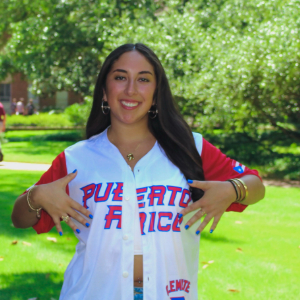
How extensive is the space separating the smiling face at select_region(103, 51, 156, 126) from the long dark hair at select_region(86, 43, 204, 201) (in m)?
0.04

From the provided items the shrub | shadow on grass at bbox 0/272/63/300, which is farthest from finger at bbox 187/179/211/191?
the shrub

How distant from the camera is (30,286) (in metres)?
4.37

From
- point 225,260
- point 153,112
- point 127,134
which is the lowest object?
point 225,260

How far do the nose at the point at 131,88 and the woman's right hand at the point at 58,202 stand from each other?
538mm

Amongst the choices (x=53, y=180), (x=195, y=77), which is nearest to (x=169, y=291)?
(x=53, y=180)

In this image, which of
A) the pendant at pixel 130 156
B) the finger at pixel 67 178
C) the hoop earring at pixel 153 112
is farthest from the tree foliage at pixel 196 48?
the finger at pixel 67 178

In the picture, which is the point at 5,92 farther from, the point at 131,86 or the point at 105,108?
the point at 131,86

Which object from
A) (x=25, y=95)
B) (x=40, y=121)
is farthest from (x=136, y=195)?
(x=25, y=95)

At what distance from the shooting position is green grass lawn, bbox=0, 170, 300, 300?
171 inches

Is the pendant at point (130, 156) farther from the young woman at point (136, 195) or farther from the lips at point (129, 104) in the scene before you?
the lips at point (129, 104)

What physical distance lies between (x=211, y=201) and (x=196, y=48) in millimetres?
12131

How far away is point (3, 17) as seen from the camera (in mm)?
21656

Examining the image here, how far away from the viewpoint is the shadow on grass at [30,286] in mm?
4184

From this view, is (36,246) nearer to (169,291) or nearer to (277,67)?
(169,291)
